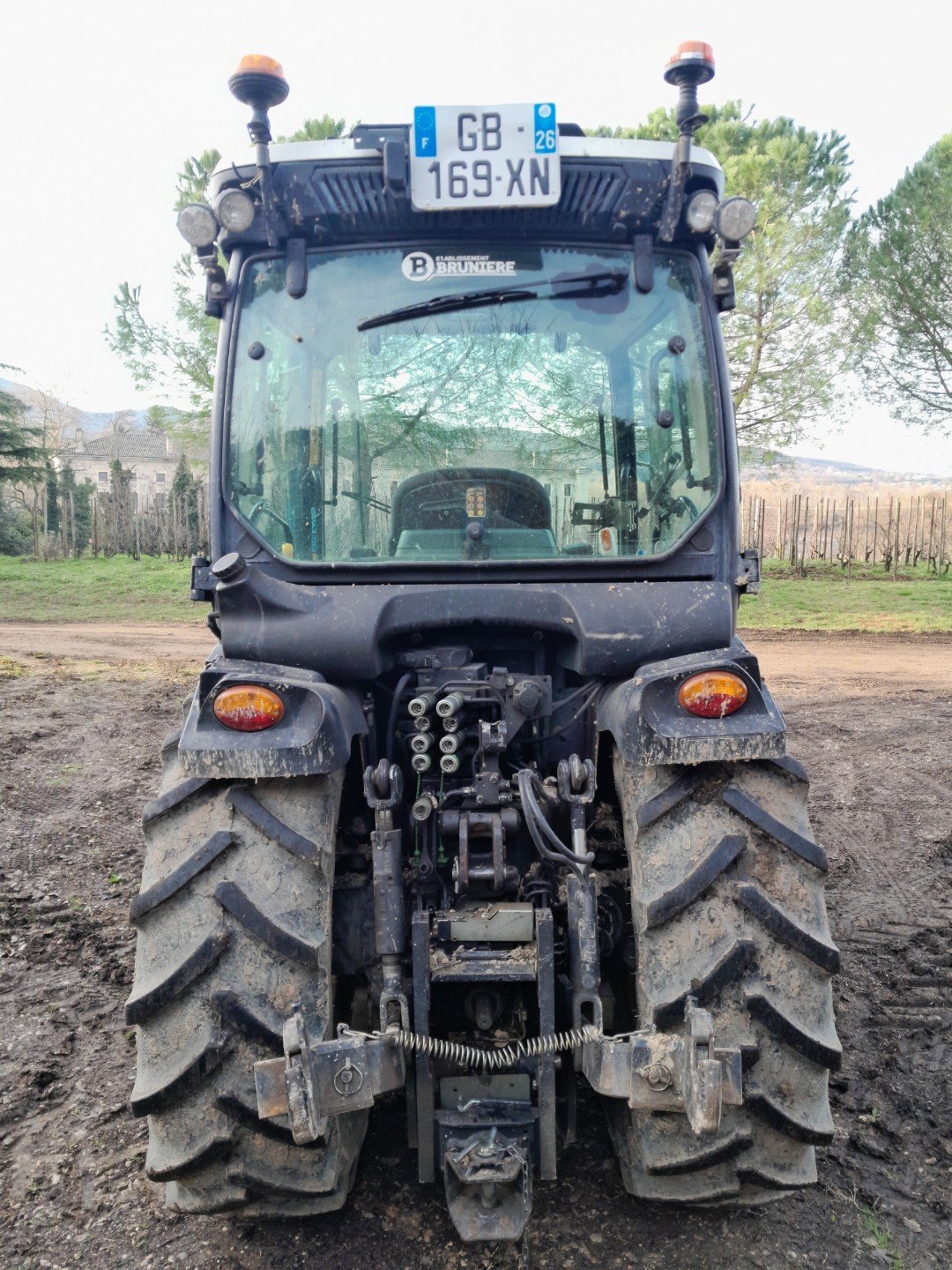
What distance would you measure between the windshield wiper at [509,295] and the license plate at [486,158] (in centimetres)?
23

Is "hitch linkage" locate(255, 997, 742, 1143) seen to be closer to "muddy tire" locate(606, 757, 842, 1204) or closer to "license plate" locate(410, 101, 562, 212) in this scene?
"muddy tire" locate(606, 757, 842, 1204)

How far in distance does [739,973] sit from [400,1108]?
1271 mm

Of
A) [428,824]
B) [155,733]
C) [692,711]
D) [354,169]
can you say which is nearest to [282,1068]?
[428,824]

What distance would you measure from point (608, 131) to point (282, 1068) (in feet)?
64.4

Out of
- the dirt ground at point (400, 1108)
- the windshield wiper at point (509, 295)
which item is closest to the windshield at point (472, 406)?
the windshield wiper at point (509, 295)

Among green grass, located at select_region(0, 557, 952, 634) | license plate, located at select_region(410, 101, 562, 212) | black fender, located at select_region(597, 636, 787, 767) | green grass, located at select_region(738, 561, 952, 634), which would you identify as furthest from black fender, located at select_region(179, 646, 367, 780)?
green grass, located at select_region(738, 561, 952, 634)

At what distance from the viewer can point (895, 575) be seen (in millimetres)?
19469

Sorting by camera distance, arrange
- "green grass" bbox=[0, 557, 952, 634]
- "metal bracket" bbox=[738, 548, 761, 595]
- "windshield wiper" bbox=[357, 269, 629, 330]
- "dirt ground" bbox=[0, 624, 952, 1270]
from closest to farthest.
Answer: "dirt ground" bbox=[0, 624, 952, 1270], "windshield wiper" bbox=[357, 269, 629, 330], "metal bracket" bbox=[738, 548, 761, 595], "green grass" bbox=[0, 557, 952, 634]

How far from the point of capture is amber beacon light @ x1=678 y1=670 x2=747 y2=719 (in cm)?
252

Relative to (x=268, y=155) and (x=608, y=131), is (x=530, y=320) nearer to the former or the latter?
(x=268, y=155)

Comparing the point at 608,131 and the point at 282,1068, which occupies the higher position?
the point at 608,131

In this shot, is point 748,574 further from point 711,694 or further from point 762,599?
point 762,599

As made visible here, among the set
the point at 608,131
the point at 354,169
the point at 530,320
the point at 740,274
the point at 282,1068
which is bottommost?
the point at 282,1068

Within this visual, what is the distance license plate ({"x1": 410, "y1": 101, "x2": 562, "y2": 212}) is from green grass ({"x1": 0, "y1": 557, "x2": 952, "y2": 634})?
37.2ft
